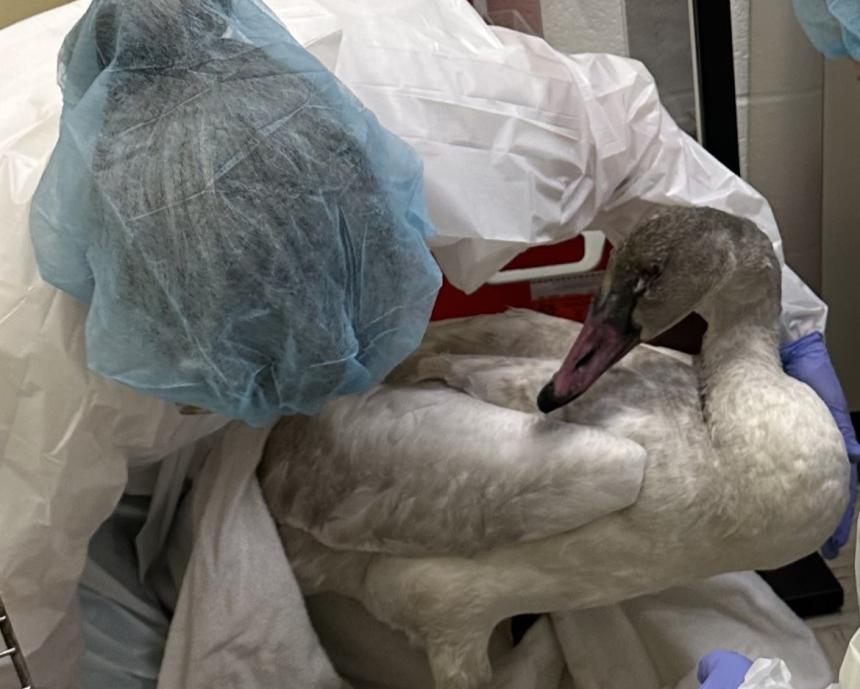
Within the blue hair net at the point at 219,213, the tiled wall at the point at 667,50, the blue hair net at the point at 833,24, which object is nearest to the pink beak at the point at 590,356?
the blue hair net at the point at 219,213

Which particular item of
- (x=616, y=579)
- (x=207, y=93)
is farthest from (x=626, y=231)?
(x=207, y=93)

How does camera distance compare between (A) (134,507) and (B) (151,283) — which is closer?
(B) (151,283)

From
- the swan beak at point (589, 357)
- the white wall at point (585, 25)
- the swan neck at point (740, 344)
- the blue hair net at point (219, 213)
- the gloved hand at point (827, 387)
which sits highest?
the blue hair net at point (219, 213)

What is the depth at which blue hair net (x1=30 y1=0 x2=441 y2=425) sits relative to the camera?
67cm

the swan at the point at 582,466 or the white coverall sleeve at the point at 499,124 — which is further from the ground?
the white coverall sleeve at the point at 499,124

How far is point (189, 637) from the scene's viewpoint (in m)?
0.90

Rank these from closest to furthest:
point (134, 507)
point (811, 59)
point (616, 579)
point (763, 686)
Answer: point (763, 686) < point (616, 579) < point (134, 507) < point (811, 59)

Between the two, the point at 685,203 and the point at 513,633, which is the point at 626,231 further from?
the point at 513,633

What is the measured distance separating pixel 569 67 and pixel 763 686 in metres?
0.52

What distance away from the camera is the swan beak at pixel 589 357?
0.84 m

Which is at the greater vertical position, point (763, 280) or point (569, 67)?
point (569, 67)

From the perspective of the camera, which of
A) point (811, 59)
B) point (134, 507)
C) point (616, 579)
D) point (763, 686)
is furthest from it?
point (811, 59)

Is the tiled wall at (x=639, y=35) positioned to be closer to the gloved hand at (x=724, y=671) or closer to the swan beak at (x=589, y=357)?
the swan beak at (x=589, y=357)

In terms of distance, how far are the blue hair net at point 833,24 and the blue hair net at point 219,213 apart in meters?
0.42
